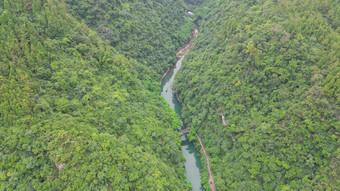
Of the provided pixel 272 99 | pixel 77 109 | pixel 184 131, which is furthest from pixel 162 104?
pixel 272 99

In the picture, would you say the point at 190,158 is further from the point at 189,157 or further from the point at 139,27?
the point at 139,27

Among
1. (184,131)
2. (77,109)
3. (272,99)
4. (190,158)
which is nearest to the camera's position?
(77,109)

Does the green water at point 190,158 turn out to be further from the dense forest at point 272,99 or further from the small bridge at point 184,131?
the dense forest at point 272,99

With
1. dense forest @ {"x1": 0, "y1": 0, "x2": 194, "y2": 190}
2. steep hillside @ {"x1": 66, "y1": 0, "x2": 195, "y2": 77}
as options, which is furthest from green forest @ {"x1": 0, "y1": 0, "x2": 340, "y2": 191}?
steep hillside @ {"x1": 66, "y1": 0, "x2": 195, "y2": 77}

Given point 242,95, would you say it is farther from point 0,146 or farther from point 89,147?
point 0,146

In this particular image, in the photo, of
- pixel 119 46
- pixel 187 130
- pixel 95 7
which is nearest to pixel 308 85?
pixel 187 130

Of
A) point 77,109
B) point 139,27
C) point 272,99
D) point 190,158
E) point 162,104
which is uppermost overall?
point 139,27
